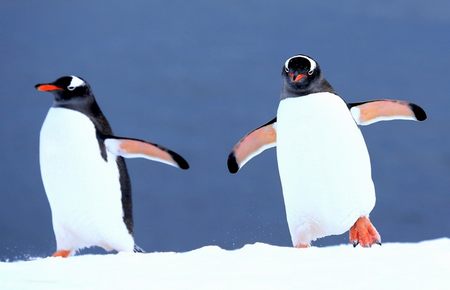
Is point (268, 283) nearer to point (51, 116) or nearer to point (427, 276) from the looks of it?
point (427, 276)

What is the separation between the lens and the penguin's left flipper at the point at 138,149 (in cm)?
463

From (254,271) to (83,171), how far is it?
7.10 feet

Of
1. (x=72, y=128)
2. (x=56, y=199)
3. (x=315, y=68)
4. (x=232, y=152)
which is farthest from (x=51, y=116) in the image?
(x=315, y=68)

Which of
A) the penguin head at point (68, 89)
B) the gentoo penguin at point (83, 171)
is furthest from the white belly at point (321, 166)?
the penguin head at point (68, 89)

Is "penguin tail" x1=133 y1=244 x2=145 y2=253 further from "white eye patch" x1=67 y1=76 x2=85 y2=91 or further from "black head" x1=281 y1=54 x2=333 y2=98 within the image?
"black head" x1=281 y1=54 x2=333 y2=98

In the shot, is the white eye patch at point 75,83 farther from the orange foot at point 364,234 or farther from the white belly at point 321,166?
the orange foot at point 364,234

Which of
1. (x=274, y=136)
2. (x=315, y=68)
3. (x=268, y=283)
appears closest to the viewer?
(x=268, y=283)

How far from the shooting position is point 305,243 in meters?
4.05

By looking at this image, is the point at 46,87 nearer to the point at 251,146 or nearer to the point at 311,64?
the point at 251,146

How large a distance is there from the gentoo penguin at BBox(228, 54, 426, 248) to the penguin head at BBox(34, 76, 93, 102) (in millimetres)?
1422

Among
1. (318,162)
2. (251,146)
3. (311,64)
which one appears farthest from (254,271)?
(251,146)

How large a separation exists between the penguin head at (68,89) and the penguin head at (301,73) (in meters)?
1.45

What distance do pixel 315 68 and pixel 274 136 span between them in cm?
63

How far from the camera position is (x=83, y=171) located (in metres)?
4.50
